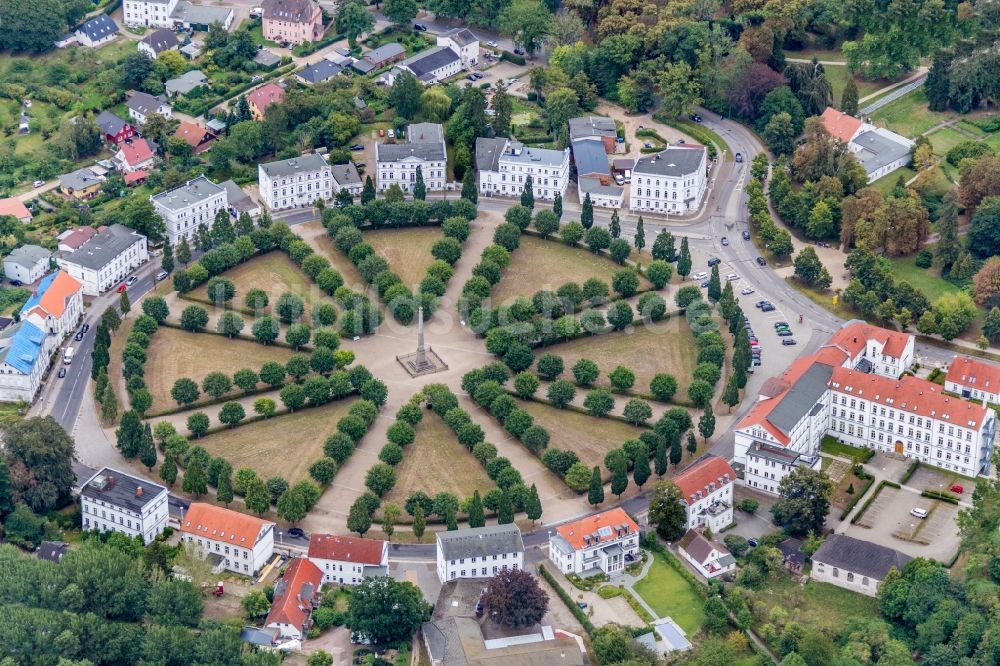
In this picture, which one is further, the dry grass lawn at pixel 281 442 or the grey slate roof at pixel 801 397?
the dry grass lawn at pixel 281 442

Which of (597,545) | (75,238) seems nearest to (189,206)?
(75,238)

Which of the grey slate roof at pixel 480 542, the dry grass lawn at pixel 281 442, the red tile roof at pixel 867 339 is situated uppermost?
the red tile roof at pixel 867 339

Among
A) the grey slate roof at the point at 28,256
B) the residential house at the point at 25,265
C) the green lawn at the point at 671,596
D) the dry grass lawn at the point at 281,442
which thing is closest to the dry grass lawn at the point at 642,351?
the dry grass lawn at the point at 281,442

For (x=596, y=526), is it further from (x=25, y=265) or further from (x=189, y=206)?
(x=25, y=265)

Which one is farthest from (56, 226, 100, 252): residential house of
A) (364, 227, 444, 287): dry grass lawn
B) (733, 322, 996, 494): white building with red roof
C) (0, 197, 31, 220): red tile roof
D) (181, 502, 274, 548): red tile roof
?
(733, 322, 996, 494): white building with red roof

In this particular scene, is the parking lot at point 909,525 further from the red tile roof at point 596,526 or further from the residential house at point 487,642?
the residential house at point 487,642

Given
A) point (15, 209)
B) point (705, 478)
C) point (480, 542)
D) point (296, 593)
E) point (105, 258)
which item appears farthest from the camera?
point (15, 209)
